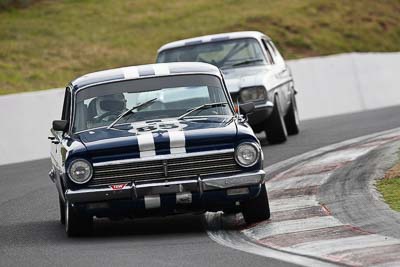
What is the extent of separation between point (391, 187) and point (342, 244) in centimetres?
328

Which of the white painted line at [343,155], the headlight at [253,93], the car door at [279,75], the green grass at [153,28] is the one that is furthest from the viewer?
the green grass at [153,28]

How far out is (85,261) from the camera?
30.3 ft

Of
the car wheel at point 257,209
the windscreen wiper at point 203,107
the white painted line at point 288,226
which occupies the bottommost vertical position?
the white painted line at point 288,226

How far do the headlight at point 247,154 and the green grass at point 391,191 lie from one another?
134 centimetres

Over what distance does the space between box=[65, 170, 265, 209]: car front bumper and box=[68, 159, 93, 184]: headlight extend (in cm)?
9

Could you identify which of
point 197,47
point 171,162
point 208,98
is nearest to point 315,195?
point 208,98

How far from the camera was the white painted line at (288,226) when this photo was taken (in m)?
10.2

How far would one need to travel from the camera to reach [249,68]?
18.4 meters

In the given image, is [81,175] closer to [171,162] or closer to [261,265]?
[171,162]

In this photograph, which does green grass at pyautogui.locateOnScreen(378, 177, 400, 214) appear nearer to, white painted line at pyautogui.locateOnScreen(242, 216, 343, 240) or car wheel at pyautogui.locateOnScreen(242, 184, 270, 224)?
white painted line at pyautogui.locateOnScreen(242, 216, 343, 240)

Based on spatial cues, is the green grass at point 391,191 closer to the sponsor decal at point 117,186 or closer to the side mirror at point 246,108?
the side mirror at point 246,108

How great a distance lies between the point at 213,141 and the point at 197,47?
8.07 meters

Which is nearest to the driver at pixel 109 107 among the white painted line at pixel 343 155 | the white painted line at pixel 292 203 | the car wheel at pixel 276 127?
the white painted line at pixel 292 203

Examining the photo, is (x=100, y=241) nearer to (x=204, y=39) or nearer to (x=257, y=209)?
(x=257, y=209)
